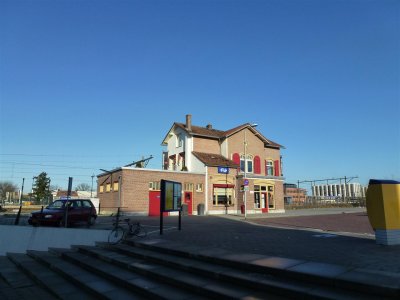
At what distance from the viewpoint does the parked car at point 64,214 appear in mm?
18438

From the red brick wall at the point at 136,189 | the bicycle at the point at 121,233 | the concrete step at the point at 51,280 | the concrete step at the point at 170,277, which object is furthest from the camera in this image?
the red brick wall at the point at 136,189

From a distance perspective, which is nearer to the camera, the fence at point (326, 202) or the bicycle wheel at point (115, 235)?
the bicycle wheel at point (115, 235)

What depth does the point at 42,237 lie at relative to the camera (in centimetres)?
1567

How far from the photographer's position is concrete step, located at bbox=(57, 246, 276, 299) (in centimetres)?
625

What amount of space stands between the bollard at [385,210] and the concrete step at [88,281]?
7599 millimetres

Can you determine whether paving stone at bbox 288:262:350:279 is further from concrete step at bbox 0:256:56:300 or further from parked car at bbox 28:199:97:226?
parked car at bbox 28:199:97:226

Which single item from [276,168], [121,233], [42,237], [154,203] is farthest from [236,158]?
[121,233]

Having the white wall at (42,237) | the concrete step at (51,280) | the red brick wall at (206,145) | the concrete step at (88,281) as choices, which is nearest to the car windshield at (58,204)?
the white wall at (42,237)

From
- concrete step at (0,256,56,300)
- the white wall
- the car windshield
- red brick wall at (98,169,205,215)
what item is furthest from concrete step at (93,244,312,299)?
red brick wall at (98,169,205,215)

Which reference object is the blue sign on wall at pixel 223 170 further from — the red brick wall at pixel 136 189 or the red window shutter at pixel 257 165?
the red window shutter at pixel 257 165

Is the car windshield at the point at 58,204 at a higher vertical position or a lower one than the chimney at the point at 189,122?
lower

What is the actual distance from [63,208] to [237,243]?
12000 mm

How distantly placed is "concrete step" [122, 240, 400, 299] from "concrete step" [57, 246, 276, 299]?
0.68 meters

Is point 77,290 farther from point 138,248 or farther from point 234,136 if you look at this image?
point 234,136
